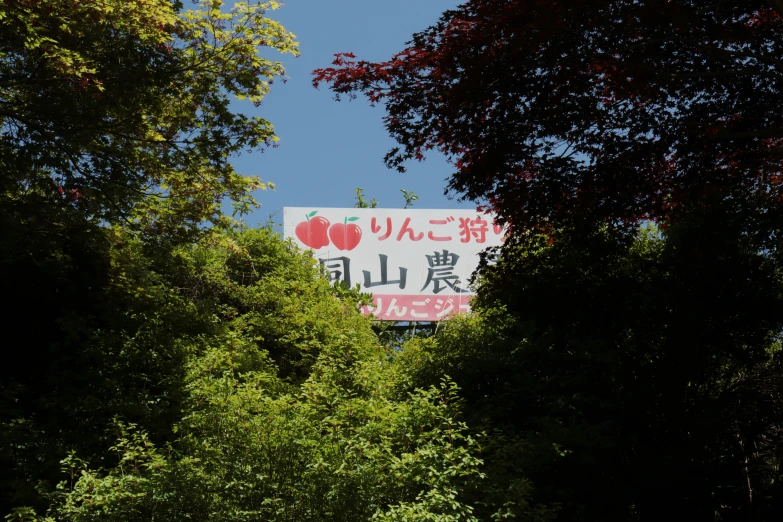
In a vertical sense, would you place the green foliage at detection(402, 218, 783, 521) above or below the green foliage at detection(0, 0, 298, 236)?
below

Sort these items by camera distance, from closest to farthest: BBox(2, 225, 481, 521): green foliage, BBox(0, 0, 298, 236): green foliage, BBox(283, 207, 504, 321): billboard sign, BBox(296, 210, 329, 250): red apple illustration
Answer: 1. BBox(2, 225, 481, 521): green foliage
2. BBox(0, 0, 298, 236): green foliage
3. BBox(283, 207, 504, 321): billboard sign
4. BBox(296, 210, 329, 250): red apple illustration

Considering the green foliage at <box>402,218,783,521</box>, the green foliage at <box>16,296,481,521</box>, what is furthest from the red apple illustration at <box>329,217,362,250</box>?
the green foliage at <box>16,296,481,521</box>

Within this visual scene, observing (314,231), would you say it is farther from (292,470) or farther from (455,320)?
(292,470)

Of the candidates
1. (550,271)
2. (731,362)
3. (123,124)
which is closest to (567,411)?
(550,271)

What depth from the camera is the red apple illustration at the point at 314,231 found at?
13.3 meters

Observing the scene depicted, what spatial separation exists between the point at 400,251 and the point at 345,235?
1011 millimetres

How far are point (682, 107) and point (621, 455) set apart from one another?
3604mm

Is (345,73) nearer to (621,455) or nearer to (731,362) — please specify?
(621,455)

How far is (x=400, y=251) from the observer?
13.5 metres

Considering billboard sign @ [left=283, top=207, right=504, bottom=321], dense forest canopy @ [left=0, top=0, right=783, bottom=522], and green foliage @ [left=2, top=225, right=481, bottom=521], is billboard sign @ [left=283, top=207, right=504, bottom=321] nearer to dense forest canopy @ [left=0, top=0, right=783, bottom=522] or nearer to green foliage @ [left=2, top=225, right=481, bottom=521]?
green foliage @ [left=2, top=225, right=481, bottom=521]

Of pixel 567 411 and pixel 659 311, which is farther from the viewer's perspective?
pixel 659 311

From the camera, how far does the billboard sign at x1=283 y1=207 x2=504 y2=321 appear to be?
1321cm

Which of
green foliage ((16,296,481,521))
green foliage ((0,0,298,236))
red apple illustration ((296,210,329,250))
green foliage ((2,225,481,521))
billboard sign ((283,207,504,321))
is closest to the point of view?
green foliage ((16,296,481,521))

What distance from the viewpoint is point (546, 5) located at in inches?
245
